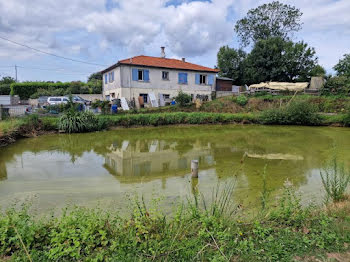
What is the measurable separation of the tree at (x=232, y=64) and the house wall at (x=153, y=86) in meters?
8.95

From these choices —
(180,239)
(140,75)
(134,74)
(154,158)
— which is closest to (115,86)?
(134,74)

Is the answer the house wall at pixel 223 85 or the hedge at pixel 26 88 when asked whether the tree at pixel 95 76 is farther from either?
the house wall at pixel 223 85

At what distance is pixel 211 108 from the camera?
22.2 metres

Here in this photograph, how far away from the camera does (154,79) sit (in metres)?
23.0

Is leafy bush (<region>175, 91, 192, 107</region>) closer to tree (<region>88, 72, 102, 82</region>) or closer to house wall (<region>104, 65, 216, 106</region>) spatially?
house wall (<region>104, 65, 216, 106</region>)

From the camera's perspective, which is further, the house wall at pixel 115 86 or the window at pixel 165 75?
the window at pixel 165 75

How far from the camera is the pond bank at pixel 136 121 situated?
12416mm

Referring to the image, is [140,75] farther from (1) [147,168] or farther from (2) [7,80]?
(2) [7,80]

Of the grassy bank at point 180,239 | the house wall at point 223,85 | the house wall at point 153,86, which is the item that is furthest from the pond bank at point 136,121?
the grassy bank at point 180,239

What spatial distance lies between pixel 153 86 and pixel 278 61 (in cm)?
1835

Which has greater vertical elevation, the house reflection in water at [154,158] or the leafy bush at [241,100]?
the leafy bush at [241,100]

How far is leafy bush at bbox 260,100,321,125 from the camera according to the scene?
19.0m

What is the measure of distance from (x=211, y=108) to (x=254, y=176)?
15.9m

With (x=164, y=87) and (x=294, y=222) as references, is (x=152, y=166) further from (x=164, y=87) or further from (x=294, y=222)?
(x=164, y=87)
